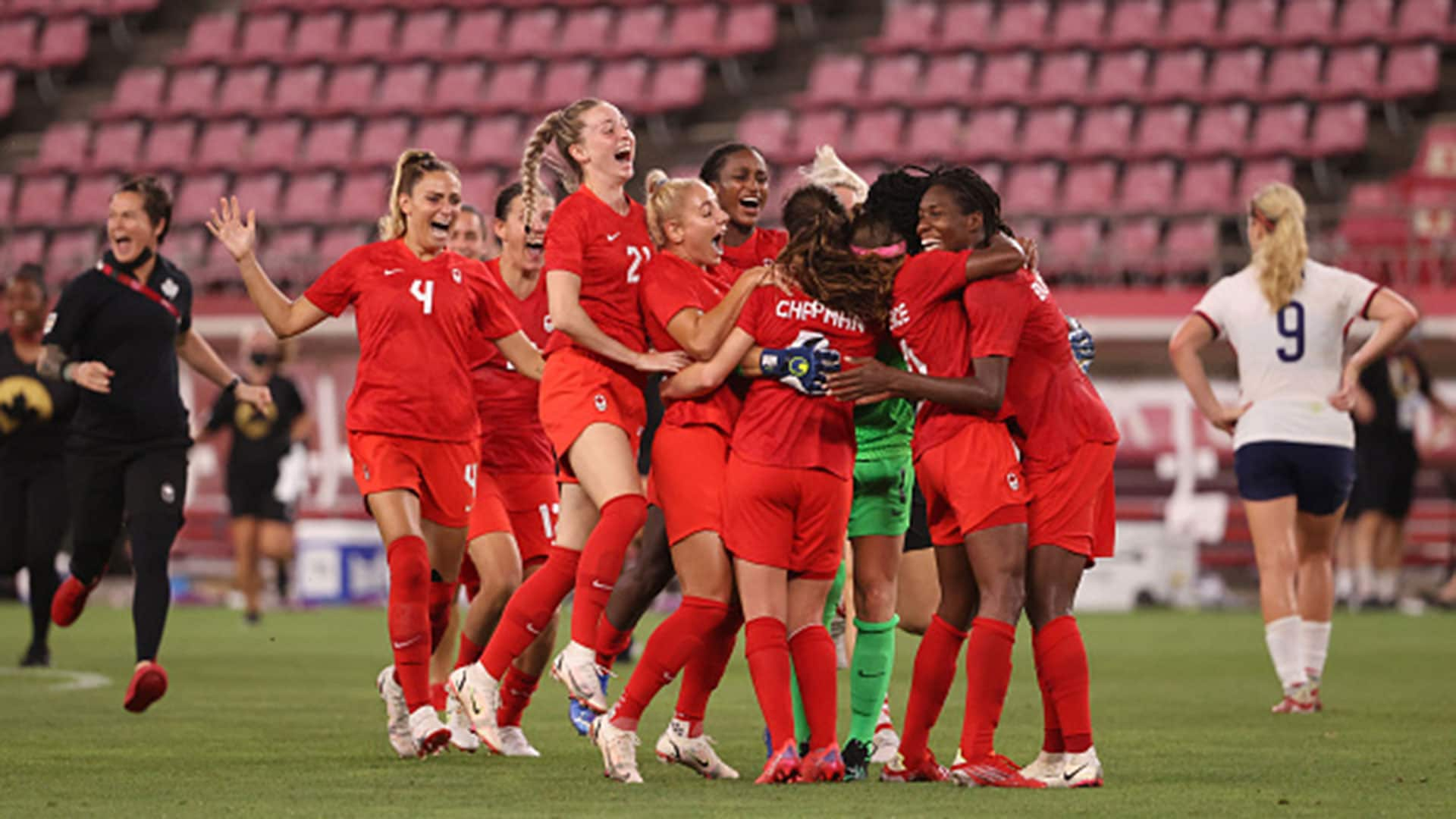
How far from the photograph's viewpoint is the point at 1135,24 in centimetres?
2288

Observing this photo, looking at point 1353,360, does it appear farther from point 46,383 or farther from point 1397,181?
point 1397,181

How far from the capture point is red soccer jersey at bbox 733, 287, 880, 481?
19.4ft

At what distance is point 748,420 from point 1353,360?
12.2ft

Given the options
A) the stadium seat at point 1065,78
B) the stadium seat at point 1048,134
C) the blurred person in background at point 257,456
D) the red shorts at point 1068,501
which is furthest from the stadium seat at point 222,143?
the red shorts at point 1068,501

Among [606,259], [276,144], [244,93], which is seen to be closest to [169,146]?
[244,93]

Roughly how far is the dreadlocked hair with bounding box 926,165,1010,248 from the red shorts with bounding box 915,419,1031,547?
559 mm

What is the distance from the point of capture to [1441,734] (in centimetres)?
751

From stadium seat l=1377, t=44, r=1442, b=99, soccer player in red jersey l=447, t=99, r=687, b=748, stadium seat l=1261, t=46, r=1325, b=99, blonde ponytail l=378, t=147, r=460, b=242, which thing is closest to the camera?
soccer player in red jersey l=447, t=99, r=687, b=748

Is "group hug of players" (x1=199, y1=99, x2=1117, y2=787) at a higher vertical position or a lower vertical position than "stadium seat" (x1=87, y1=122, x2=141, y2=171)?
lower

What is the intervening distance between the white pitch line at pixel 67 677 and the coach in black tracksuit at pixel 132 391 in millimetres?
1319

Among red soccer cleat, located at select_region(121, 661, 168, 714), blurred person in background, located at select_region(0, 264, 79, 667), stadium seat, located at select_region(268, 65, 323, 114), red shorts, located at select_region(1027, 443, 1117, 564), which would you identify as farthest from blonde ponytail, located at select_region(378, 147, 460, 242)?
stadium seat, located at select_region(268, 65, 323, 114)

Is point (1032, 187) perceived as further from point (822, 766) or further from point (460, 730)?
point (822, 766)

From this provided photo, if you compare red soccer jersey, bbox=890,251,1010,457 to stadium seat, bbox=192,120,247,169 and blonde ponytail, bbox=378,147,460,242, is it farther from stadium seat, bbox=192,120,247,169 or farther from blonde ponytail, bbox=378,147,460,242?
stadium seat, bbox=192,120,247,169

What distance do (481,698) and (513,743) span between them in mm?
392
